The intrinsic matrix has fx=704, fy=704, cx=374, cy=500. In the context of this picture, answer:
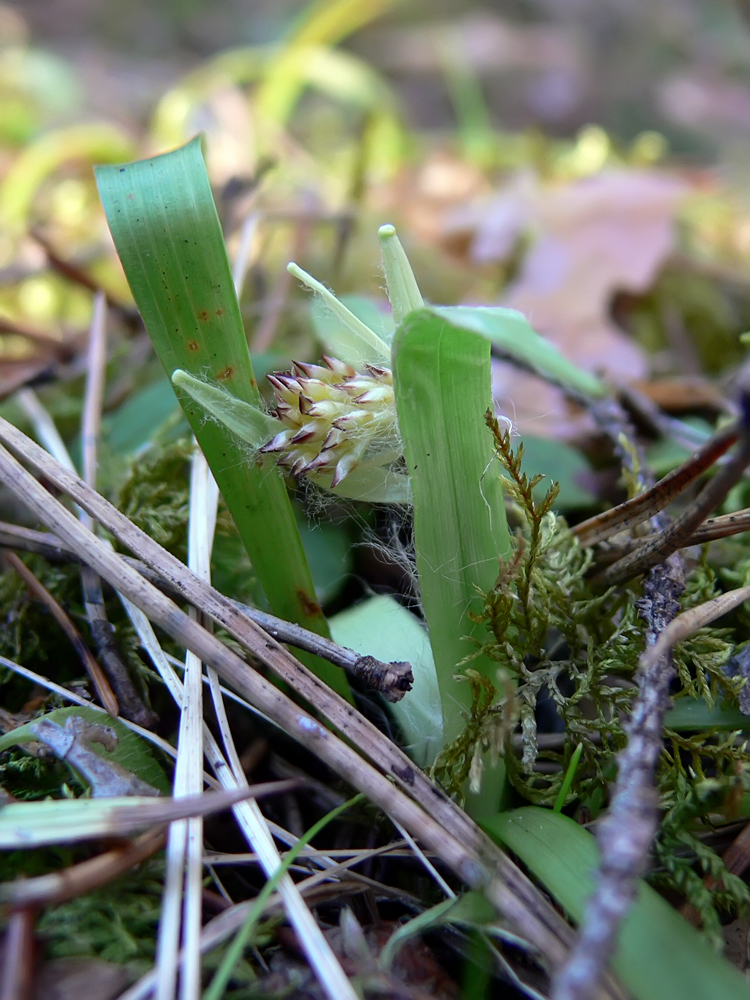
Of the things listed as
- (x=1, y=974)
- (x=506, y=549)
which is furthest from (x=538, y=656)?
(x=1, y=974)

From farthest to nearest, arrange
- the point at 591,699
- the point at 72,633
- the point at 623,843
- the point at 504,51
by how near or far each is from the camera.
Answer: the point at 504,51 < the point at 72,633 < the point at 591,699 < the point at 623,843

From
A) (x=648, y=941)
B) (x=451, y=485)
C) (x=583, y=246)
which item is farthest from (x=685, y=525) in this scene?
(x=583, y=246)

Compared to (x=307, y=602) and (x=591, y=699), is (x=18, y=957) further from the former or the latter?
(x=591, y=699)

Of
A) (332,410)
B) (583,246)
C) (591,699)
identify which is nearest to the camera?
(332,410)

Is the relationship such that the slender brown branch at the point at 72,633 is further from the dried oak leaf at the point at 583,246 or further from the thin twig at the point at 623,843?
the dried oak leaf at the point at 583,246

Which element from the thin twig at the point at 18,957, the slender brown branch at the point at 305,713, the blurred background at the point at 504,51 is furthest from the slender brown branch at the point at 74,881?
the blurred background at the point at 504,51

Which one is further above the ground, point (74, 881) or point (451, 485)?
point (451, 485)
